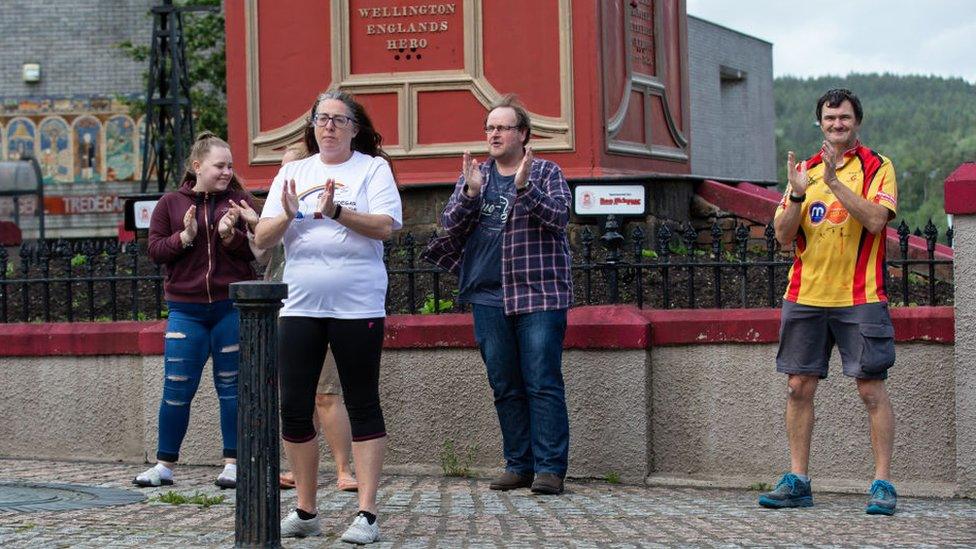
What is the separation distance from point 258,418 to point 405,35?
24.2 ft

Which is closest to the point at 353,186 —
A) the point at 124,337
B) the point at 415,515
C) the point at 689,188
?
the point at 415,515

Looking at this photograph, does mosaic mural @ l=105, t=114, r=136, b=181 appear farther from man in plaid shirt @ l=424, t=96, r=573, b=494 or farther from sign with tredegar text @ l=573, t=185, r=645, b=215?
man in plaid shirt @ l=424, t=96, r=573, b=494

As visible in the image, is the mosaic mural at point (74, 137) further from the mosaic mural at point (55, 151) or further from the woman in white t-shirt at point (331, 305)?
the woman in white t-shirt at point (331, 305)

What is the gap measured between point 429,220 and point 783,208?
5.60m

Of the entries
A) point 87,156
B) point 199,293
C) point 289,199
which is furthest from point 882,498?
point 87,156

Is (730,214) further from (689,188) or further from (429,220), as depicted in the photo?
(429,220)

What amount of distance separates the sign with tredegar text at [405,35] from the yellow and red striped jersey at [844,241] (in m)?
5.81

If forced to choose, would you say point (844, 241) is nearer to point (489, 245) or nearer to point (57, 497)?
point (489, 245)

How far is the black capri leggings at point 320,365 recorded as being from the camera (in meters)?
6.42

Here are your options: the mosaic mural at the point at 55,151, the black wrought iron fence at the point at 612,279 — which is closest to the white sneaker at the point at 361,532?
the black wrought iron fence at the point at 612,279

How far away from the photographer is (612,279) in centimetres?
898

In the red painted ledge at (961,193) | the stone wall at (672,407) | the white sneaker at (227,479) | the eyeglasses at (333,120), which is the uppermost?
the eyeglasses at (333,120)

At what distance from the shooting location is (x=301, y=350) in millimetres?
6434

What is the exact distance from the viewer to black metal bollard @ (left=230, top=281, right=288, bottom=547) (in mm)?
5852
